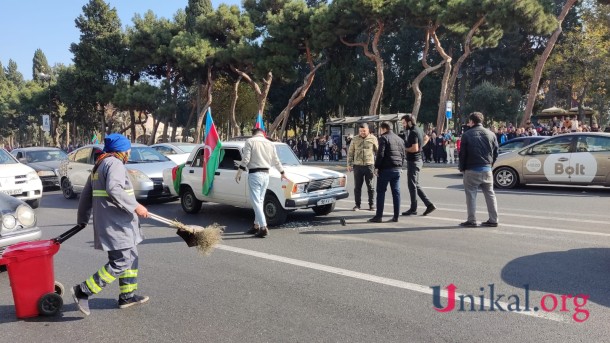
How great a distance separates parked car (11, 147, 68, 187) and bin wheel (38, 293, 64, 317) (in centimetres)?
1204

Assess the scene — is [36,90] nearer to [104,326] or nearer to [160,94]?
[160,94]

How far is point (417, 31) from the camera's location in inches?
1708

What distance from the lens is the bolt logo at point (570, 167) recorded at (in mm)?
11993

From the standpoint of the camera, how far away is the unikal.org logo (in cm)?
434

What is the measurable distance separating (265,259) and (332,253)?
2.99 ft

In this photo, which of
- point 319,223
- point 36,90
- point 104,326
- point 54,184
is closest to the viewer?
point 104,326

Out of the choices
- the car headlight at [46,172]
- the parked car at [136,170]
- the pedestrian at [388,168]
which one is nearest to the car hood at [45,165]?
the car headlight at [46,172]

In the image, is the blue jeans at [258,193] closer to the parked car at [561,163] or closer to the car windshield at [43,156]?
the parked car at [561,163]

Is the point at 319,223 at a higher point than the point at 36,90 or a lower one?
lower

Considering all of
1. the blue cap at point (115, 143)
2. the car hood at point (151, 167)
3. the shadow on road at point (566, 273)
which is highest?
the blue cap at point (115, 143)

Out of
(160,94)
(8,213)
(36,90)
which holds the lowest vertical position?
(8,213)

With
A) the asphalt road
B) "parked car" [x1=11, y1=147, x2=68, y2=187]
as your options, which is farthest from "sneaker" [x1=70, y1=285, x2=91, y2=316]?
"parked car" [x1=11, y1=147, x2=68, y2=187]

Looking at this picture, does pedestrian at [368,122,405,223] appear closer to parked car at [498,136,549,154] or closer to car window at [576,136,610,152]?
car window at [576,136,610,152]

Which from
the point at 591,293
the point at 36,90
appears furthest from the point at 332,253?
the point at 36,90
